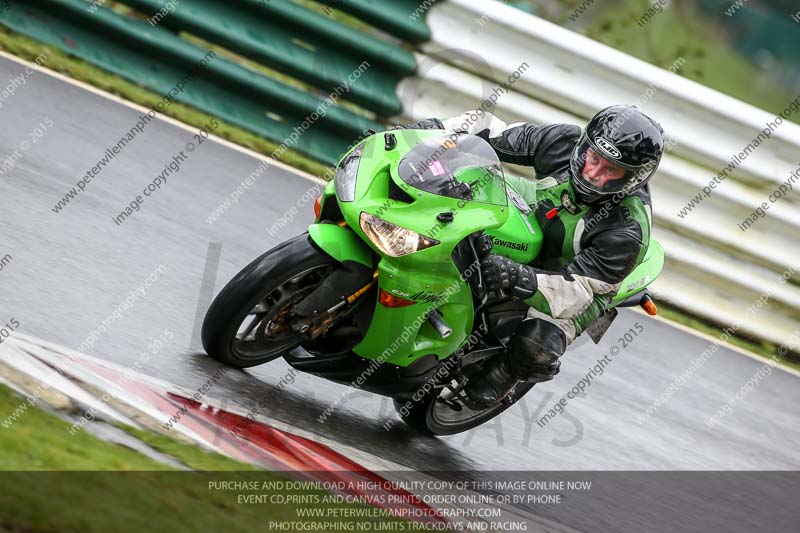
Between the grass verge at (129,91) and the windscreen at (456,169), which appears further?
the grass verge at (129,91)

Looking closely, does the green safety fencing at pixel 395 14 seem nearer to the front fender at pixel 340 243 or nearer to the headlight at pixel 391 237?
the front fender at pixel 340 243

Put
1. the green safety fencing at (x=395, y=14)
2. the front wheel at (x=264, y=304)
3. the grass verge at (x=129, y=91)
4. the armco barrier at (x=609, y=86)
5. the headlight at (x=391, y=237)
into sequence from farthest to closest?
the green safety fencing at (x=395, y=14)
the grass verge at (x=129, y=91)
the armco barrier at (x=609, y=86)
the front wheel at (x=264, y=304)
the headlight at (x=391, y=237)

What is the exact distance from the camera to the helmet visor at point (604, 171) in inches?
188

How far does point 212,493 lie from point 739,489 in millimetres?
3813

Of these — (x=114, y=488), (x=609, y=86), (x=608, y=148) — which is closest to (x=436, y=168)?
(x=608, y=148)

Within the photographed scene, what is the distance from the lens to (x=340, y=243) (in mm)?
4477

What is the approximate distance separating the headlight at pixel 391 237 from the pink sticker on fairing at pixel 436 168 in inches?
11.3

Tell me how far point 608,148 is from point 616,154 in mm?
45

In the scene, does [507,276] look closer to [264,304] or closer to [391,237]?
[391,237]

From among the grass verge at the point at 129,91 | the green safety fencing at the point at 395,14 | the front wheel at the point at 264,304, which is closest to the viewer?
the front wheel at the point at 264,304

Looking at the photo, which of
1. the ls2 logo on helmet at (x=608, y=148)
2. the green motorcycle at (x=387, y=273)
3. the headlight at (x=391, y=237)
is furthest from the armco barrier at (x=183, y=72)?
the headlight at (x=391, y=237)

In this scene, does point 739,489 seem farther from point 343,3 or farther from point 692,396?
point 343,3

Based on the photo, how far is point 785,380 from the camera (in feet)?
27.2

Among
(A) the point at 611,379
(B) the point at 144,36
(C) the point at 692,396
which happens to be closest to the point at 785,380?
(C) the point at 692,396
